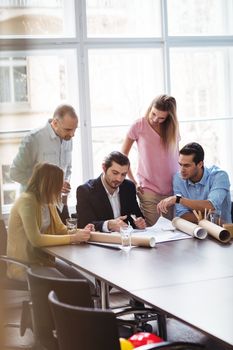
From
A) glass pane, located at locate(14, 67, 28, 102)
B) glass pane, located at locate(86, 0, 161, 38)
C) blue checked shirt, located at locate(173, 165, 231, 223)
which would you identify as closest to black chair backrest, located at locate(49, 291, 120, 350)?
glass pane, located at locate(14, 67, 28, 102)

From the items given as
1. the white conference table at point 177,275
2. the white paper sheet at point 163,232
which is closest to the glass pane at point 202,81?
the white paper sheet at point 163,232

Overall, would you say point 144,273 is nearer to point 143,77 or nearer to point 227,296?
point 227,296

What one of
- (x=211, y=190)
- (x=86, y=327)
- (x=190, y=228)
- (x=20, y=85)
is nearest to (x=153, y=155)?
(x=211, y=190)

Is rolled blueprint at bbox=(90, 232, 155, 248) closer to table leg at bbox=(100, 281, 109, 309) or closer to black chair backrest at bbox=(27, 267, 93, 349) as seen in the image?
table leg at bbox=(100, 281, 109, 309)

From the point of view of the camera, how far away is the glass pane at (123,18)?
16.1 feet

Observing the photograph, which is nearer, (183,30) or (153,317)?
(153,317)

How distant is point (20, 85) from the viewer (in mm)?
472

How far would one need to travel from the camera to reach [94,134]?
5.02 metres

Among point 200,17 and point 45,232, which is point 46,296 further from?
point 200,17

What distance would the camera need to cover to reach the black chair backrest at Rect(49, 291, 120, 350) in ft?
5.87

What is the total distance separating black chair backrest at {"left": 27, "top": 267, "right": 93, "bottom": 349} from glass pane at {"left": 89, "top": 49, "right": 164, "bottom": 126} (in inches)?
108

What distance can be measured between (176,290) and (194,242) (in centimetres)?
104

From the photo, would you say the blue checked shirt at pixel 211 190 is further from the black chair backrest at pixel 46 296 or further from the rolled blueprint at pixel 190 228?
the black chair backrest at pixel 46 296

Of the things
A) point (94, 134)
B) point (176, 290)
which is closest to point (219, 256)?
point (176, 290)
